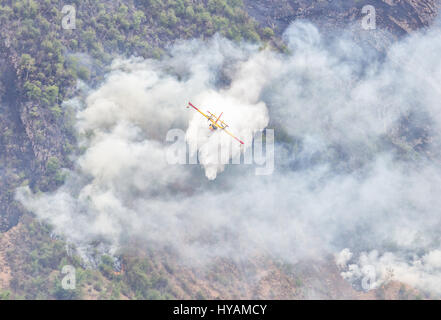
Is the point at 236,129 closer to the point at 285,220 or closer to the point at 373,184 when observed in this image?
the point at 285,220

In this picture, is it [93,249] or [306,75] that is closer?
[93,249]

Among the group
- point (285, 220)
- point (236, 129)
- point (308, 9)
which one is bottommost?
point (285, 220)

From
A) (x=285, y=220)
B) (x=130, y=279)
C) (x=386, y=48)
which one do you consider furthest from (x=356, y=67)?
(x=130, y=279)
